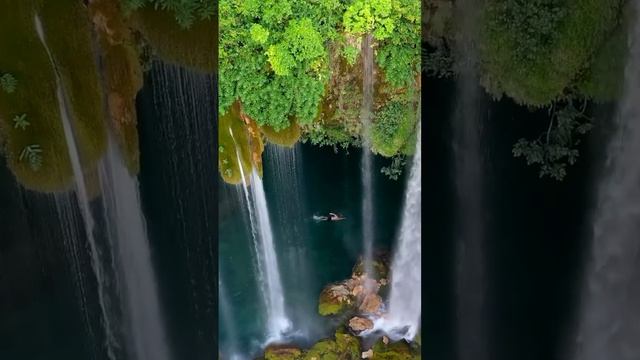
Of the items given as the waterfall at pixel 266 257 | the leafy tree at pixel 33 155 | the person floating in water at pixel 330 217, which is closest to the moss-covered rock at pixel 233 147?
the waterfall at pixel 266 257

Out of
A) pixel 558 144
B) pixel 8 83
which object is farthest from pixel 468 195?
pixel 8 83

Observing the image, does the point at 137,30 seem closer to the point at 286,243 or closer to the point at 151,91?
the point at 151,91

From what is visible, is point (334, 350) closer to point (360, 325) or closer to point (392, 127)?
point (360, 325)

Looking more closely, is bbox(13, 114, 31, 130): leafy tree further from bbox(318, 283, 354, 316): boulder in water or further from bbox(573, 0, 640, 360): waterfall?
bbox(573, 0, 640, 360): waterfall

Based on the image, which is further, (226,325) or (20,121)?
(226,325)

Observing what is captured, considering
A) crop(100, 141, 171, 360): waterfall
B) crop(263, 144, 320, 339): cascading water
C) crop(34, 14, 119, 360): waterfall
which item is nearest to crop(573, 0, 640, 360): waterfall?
crop(263, 144, 320, 339): cascading water
